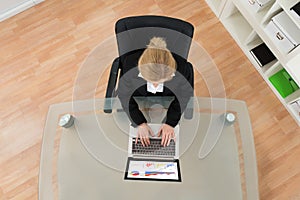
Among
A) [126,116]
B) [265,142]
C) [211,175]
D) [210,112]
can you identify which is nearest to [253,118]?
[265,142]

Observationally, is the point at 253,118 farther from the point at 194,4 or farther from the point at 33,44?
the point at 33,44

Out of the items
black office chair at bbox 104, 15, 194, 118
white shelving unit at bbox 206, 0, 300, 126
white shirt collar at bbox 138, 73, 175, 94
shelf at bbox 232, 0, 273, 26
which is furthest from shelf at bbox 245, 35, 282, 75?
white shirt collar at bbox 138, 73, 175, 94

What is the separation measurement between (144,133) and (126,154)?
0.43 ft

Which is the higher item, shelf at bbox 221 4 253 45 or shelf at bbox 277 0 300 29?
shelf at bbox 221 4 253 45

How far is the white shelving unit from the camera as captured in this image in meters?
1.63

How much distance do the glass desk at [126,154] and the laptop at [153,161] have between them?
2 cm

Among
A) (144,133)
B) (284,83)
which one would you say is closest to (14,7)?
(144,133)

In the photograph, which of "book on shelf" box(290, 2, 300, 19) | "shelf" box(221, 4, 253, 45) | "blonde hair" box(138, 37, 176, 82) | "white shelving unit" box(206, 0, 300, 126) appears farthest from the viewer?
"shelf" box(221, 4, 253, 45)

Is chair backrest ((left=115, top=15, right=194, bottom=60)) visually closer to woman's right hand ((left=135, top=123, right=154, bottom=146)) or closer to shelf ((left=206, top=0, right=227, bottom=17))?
woman's right hand ((left=135, top=123, right=154, bottom=146))

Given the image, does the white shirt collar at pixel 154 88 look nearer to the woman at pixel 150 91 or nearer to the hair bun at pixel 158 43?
the woman at pixel 150 91

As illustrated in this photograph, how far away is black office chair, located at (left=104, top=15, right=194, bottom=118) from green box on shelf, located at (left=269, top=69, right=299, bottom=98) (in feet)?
2.77

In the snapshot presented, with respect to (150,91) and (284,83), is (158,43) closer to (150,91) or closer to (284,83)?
(150,91)

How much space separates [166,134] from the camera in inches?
55.3

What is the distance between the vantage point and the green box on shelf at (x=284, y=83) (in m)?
1.99
